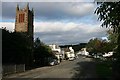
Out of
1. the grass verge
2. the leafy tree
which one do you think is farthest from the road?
the leafy tree

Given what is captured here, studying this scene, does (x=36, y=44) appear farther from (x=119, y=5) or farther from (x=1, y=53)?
(x=119, y=5)

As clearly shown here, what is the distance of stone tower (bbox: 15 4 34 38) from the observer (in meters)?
93.6

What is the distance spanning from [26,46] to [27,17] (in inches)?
1643

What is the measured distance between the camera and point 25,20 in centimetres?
9481

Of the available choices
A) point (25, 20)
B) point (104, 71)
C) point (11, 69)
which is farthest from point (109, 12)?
point (25, 20)

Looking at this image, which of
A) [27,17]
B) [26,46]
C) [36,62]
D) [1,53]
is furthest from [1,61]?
[27,17]

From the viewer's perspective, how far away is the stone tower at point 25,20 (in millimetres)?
93562

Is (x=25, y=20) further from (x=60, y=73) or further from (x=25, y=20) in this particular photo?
(x=60, y=73)

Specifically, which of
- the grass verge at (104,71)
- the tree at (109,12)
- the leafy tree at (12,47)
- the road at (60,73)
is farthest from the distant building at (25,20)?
the tree at (109,12)

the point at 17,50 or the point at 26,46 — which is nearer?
the point at 17,50

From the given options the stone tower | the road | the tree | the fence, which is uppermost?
the stone tower

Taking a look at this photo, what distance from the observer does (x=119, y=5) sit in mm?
7887

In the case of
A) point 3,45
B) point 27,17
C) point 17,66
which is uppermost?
point 27,17

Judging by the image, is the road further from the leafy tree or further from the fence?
the leafy tree
